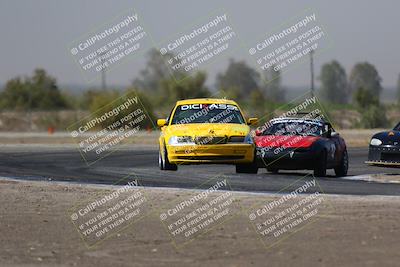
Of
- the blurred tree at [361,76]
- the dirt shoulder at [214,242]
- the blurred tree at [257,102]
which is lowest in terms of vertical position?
the blurred tree at [361,76]

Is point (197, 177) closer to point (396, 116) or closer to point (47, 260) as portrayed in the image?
point (47, 260)

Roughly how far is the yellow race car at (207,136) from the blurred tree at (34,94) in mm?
65637

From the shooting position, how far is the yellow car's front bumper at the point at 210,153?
1741 centimetres

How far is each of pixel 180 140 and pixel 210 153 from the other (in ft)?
1.99

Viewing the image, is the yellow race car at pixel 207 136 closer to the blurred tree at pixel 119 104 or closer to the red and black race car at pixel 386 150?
the red and black race car at pixel 386 150

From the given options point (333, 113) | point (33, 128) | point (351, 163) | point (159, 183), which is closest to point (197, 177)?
point (159, 183)

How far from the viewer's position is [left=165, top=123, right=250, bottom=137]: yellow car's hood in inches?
691

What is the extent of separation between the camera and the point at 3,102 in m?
87.5

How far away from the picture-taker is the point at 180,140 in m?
17.6

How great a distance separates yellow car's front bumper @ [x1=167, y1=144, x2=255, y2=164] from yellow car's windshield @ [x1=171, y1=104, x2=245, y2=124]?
89 cm

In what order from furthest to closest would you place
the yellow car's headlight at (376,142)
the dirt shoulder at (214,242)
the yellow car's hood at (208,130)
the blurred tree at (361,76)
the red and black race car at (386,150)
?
1. the blurred tree at (361,76)
2. the yellow car's headlight at (376,142)
3. the red and black race car at (386,150)
4. the yellow car's hood at (208,130)
5. the dirt shoulder at (214,242)

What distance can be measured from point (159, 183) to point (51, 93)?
64441 mm

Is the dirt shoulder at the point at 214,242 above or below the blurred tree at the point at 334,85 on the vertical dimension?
above

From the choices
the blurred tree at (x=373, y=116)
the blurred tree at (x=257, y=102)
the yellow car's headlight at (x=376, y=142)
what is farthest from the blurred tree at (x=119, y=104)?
the yellow car's headlight at (x=376, y=142)
